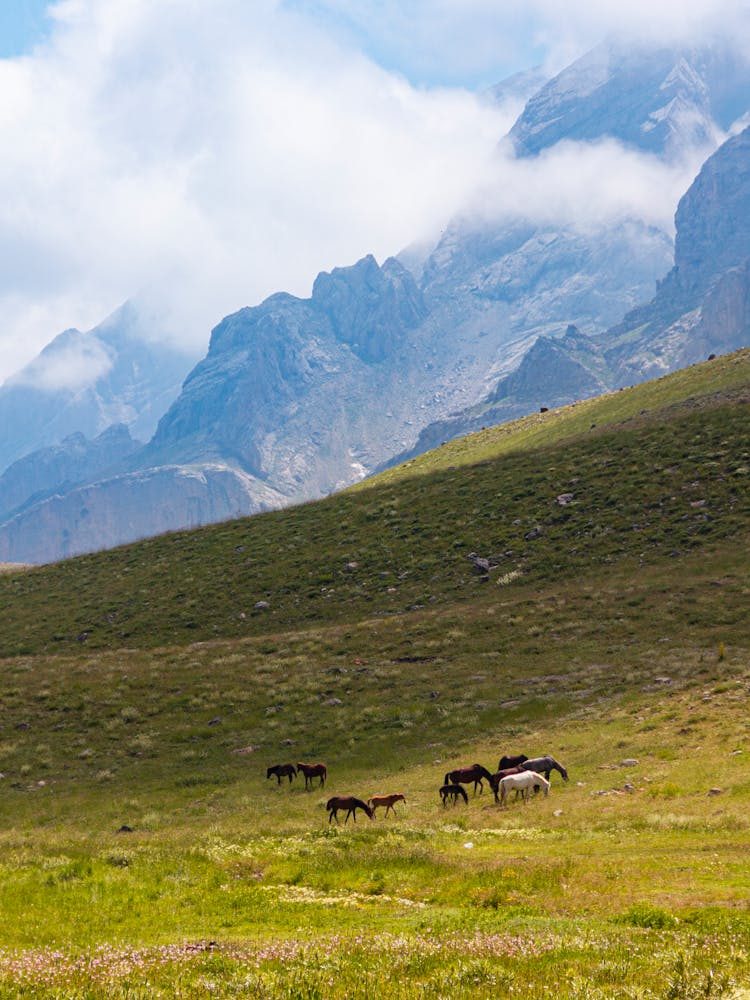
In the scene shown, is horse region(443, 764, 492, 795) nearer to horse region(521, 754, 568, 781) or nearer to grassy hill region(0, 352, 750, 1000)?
grassy hill region(0, 352, 750, 1000)

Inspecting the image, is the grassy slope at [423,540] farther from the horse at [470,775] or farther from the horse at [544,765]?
the horse at [544,765]

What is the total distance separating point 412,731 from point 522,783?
10583 millimetres

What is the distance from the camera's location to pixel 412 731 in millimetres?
36562

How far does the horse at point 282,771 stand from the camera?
32.0 metres

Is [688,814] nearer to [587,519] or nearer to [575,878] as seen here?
[575,878]

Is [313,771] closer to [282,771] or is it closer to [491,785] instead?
[282,771]

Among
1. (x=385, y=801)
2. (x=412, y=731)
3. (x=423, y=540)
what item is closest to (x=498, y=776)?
(x=385, y=801)

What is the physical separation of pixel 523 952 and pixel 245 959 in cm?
376

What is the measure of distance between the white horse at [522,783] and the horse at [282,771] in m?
9.16

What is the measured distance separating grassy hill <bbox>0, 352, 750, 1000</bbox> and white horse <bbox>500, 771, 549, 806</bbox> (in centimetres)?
61

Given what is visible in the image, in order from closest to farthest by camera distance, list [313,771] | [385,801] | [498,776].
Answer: [385,801] < [498,776] < [313,771]

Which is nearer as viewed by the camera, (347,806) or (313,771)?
(347,806)

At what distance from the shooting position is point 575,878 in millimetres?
15672

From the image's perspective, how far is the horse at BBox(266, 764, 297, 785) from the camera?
32000 millimetres
